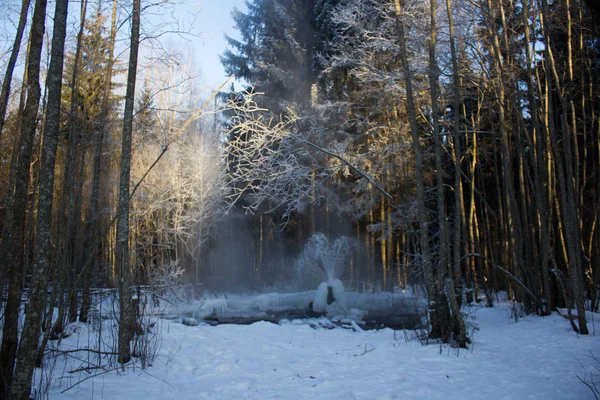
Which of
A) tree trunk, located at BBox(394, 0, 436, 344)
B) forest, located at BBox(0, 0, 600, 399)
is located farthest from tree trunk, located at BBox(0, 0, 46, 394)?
tree trunk, located at BBox(394, 0, 436, 344)

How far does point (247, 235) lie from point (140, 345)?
15511 millimetres

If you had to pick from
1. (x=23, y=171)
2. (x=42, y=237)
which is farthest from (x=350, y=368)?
(x=23, y=171)

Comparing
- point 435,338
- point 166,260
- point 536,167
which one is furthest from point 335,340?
point 166,260

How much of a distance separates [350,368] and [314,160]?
10.8ft

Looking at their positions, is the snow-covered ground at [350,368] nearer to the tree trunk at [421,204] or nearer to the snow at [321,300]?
the tree trunk at [421,204]

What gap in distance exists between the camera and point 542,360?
491cm

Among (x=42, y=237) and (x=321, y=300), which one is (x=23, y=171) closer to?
(x=42, y=237)

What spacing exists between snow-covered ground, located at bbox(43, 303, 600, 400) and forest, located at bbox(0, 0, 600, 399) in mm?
506

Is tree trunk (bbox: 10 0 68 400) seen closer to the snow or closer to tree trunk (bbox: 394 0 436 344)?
tree trunk (bbox: 394 0 436 344)

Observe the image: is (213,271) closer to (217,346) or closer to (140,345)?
(217,346)

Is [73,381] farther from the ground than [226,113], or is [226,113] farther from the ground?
[226,113]

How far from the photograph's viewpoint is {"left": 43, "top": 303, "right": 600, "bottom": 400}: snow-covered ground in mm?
3854

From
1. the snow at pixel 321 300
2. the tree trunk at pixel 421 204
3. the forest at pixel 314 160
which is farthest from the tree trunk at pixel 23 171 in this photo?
the snow at pixel 321 300

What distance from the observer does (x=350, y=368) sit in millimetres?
4922
